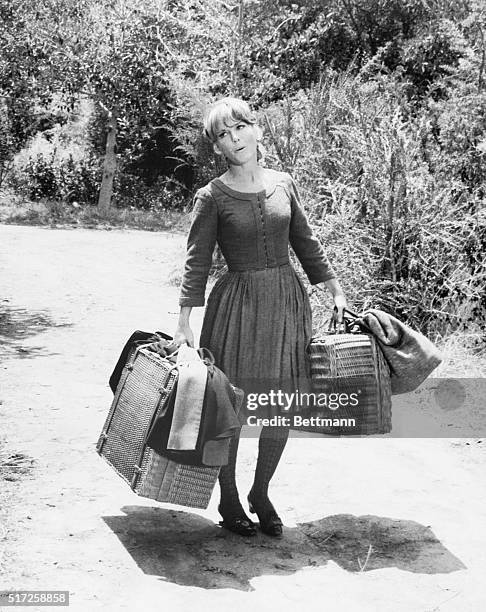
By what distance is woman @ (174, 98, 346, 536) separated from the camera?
4152 mm

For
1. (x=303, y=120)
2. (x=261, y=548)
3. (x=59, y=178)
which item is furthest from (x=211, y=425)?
(x=59, y=178)

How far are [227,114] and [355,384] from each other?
124cm

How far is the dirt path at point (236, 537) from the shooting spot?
12.3 feet

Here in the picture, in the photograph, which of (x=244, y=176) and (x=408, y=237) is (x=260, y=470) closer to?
(x=244, y=176)

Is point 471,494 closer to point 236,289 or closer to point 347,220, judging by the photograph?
point 236,289

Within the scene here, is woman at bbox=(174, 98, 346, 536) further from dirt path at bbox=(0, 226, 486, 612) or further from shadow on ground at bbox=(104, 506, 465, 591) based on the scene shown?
dirt path at bbox=(0, 226, 486, 612)

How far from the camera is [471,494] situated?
5.08 meters

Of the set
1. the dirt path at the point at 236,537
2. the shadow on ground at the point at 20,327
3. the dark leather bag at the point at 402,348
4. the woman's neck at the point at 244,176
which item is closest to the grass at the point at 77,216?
the shadow on ground at the point at 20,327

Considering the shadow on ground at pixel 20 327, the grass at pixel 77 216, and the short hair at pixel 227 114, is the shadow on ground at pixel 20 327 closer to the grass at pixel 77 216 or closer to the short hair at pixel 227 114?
the short hair at pixel 227 114

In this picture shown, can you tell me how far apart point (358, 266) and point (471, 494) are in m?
3.30

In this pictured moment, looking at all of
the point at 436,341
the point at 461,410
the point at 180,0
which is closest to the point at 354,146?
the point at 436,341

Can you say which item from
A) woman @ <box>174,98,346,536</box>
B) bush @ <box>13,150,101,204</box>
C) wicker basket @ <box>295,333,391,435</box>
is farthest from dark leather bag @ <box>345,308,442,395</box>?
bush @ <box>13,150,101,204</box>

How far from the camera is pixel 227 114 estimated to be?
4098 millimetres

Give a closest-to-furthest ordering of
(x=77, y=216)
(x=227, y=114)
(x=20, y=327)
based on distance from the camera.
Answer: (x=227, y=114) < (x=20, y=327) < (x=77, y=216)
